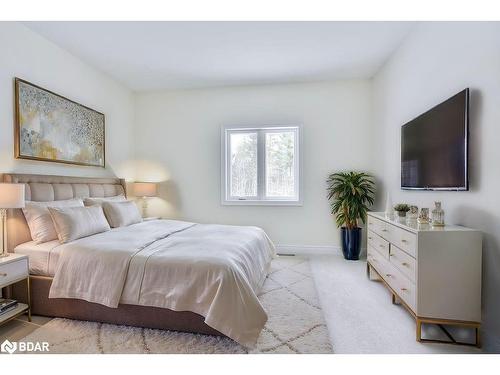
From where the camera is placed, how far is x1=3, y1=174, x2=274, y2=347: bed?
176 cm

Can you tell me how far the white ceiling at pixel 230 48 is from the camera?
2.69m

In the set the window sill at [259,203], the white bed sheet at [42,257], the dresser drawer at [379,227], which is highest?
the window sill at [259,203]

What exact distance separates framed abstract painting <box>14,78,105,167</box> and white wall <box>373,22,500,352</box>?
13.2 feet

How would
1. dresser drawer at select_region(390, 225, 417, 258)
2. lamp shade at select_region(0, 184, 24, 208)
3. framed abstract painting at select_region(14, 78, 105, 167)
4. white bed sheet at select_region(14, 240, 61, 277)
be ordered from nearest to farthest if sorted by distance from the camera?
dresser drawer at select_region(390, 225, 417, 258) → lamp shade at select_region(0, 184, 24, 208) → white bed sheet at select_region(14, 240, 61, 277) → framed abstract painting at select_region(14, 78, 105, 167)

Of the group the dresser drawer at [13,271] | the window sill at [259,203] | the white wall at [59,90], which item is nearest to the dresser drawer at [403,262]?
the window sill at [259,203]

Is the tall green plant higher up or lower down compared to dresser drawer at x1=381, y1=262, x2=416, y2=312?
higher up

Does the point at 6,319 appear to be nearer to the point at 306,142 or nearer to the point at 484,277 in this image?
the point at 484,277

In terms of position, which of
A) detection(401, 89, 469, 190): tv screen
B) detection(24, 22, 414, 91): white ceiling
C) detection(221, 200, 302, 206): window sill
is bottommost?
detection(221, 200, 302, 206): window sill

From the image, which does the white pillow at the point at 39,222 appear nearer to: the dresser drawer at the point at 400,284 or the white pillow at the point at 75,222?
the white pillow at the point at 75,222

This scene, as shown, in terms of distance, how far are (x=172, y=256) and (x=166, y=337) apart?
1.91 feet

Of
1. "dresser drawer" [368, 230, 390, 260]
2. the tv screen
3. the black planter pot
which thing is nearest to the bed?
"dresser drawer" [368, 230, 390, 260]

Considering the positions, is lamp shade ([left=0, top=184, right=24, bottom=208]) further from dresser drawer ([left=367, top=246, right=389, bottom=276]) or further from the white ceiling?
dresser drawer ([left=367, top=246, right=389, bottom=276])

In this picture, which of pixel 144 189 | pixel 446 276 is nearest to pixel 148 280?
pixel 446 276
